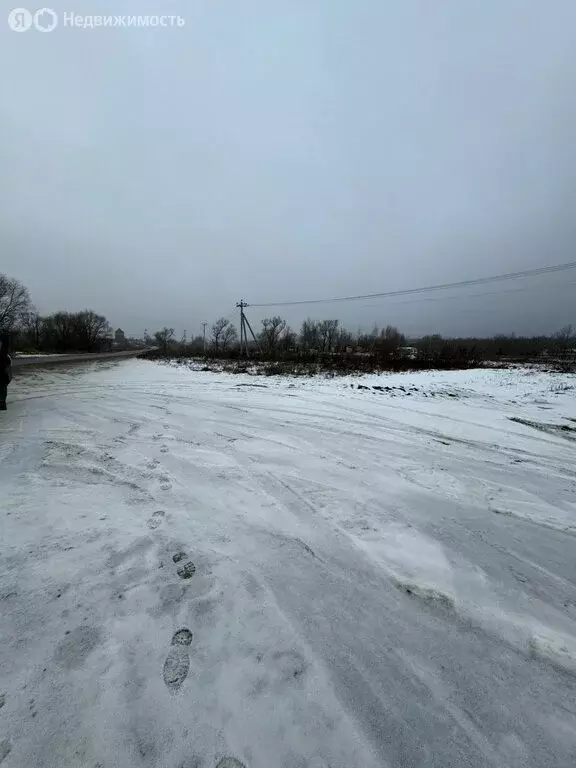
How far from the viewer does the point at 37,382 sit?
39.2ft

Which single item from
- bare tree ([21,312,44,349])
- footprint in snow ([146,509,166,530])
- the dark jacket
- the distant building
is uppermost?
bare tree ([21,312,44,349])

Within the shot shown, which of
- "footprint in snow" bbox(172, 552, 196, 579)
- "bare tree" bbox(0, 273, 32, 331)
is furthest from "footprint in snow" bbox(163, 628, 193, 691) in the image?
"bare tree" bbox(0, 273, 32, 331)

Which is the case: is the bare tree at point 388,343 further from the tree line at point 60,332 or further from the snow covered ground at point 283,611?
the tree line at point 60,332

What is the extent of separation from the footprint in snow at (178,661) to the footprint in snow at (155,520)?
120 cm

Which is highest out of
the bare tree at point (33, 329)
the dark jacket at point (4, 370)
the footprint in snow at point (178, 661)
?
the bare tree at point (33, 329)

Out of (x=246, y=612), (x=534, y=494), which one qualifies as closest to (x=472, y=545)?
(x=534, y=494)

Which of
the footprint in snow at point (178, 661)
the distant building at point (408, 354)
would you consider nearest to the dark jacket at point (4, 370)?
the footprint in snow at point (178, 661)

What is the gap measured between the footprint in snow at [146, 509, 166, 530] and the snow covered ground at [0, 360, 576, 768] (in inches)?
0.7

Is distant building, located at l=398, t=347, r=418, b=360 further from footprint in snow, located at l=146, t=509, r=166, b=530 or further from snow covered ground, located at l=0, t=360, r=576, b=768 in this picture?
footprint in snow, located at l=146, t=509, r=166, b=530

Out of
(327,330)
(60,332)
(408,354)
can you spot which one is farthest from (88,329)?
(408,354)

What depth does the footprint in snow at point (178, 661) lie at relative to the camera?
163cm

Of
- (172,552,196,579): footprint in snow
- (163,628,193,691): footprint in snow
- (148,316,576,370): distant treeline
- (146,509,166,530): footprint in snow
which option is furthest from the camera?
(148,316,576,370): distant treeline

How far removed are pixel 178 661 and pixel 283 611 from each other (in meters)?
0.68

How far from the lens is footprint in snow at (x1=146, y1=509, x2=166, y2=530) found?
9.66ft
